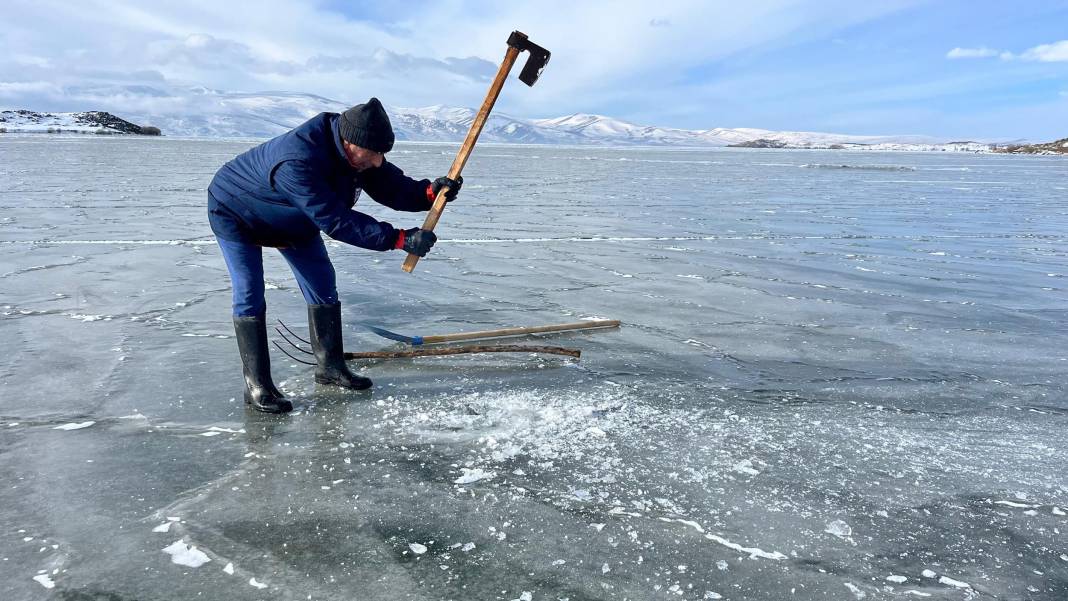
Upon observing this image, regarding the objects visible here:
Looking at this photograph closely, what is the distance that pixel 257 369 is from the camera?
367 centimetres

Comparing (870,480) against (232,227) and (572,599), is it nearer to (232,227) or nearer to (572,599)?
(572,599)

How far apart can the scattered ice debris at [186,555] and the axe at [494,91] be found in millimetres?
2088

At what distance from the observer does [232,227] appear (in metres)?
3.75

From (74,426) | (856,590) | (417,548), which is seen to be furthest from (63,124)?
(856,590)

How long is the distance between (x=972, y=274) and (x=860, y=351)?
370cm

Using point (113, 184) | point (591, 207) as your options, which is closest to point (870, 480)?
point (591, 207)

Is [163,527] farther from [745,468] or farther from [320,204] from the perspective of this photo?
[745,468]

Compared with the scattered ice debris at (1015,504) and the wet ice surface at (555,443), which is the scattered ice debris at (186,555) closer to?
the wet ice surface at (555,443)

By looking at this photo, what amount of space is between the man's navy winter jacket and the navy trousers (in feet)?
0.25

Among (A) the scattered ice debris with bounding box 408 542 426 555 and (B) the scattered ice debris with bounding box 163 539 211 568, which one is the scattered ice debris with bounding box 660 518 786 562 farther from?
(B) the scattered ice debris with bounding box 163 539 211 568

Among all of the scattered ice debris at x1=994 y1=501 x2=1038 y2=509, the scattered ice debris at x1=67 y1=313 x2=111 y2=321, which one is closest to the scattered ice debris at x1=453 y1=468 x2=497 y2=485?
the scattered ice debris at x1=994 y1=501 x2=1038 y2=509

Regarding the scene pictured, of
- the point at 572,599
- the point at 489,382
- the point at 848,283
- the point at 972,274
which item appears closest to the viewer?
the point at 572,599

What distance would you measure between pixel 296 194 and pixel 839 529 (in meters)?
2.72

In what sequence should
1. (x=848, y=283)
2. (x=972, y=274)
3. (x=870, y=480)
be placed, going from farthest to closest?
(x=972, y=274)
(x=848, y=283)
(x=870, y=480)
